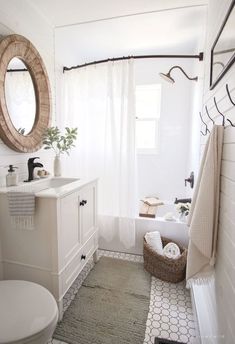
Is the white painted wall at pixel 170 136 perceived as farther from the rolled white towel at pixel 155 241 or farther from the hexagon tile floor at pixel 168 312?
the hexagon tile floor at pixel 168 312

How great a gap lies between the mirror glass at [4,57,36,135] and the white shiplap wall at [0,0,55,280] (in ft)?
0.71

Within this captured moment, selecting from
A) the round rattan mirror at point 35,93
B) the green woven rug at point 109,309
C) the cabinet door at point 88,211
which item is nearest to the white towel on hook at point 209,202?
the green woven rug at point 109,309

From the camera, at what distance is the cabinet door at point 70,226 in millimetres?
1436

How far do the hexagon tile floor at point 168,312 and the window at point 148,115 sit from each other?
77.1 inches

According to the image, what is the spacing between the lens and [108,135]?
89.3 inches

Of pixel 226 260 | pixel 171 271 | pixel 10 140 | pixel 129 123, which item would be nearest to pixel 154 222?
pixel 171 271

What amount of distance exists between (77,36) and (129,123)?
1.13 metres

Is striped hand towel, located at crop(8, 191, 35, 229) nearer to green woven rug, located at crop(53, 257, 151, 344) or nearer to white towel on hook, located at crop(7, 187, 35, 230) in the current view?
white towel on hook, located at crop(7, 187, 35, 230)

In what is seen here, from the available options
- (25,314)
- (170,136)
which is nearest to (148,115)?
(170,136)

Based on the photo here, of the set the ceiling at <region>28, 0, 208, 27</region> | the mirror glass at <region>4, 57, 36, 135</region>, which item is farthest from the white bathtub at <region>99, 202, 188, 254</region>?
the ceiling at <region>28, 0, 208, 27</region>

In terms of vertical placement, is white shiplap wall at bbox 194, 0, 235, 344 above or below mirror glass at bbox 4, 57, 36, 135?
below

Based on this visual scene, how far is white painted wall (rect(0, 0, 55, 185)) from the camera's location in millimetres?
1559

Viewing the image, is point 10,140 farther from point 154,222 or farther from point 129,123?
point 154,222

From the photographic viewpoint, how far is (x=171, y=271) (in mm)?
1845
